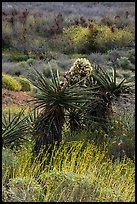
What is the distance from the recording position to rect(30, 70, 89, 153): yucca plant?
6.55m

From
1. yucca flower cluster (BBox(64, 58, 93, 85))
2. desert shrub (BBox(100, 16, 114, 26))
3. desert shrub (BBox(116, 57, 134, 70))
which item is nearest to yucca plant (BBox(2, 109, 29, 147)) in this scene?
yucca flower cluster (BBox(64, 58, 93, 85))

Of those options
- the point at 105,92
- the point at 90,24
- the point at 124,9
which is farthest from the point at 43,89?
the point at 124,9

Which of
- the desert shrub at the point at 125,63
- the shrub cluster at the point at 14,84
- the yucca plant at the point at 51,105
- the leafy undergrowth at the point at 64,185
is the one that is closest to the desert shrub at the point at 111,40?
the desert shrub at the point at 125,63

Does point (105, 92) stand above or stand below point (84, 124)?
above

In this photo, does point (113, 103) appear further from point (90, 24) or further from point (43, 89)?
point (90, 24)

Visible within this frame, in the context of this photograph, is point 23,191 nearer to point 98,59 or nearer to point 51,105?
point 51,105

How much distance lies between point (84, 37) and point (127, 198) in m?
26.5

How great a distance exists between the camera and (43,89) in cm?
664

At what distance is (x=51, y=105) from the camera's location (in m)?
6.56

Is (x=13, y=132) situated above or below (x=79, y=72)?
below

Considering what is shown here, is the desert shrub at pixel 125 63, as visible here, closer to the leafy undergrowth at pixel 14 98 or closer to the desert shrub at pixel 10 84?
the desert shrub at pixel 10 84

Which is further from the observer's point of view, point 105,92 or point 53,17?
point 53,17

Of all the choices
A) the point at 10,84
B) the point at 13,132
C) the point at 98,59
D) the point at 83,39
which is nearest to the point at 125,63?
the point at 98,59

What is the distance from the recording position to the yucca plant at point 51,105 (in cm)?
655
